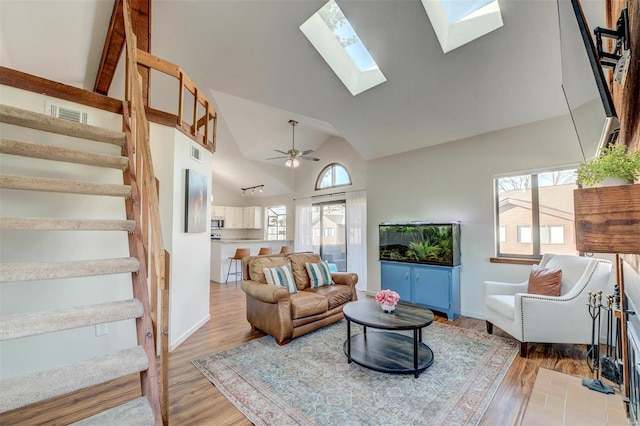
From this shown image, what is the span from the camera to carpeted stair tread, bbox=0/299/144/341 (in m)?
1.26

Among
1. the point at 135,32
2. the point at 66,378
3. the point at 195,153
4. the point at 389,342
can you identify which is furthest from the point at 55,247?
the point at 389,342

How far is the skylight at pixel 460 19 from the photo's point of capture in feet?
8.85

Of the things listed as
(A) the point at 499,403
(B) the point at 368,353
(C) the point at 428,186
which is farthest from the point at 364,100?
(A) the point at 499,403

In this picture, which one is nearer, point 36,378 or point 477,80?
point 36,378

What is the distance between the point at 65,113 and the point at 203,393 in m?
2.59

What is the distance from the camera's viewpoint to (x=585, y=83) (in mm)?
1302

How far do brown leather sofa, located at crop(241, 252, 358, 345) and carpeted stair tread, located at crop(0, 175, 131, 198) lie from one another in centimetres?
175

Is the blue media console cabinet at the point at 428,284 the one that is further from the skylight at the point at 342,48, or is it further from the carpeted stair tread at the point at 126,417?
the carpeted stair tread at the point at 126,417

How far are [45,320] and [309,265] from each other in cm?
288

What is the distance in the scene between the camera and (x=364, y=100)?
3.96 metres

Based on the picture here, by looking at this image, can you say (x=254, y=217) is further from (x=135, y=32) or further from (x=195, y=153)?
(x=135, y=32)

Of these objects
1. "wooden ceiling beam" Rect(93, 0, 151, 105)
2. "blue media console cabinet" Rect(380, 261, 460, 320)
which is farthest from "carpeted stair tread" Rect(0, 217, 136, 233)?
"blue media console cabinet" Rect(380, 261, 460, 320)

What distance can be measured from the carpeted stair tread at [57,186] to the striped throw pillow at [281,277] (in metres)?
1.82

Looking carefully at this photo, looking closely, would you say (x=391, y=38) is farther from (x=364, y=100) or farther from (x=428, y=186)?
(x=428, y=186)
